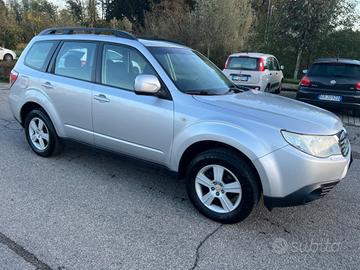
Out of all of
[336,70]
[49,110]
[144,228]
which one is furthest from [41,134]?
[336,70]

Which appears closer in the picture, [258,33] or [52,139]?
[52,139]

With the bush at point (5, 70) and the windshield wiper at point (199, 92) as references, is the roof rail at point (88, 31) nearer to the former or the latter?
the windshield wiper at point (199, 92)

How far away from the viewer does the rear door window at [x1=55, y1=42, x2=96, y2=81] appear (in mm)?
4195

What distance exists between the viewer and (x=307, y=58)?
1877 cm

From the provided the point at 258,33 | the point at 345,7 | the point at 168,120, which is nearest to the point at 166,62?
the point at 168,120

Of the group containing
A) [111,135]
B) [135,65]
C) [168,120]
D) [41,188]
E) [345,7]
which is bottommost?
[41,188]

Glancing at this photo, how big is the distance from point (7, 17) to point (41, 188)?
36.9m

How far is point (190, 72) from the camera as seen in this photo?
3.98 m

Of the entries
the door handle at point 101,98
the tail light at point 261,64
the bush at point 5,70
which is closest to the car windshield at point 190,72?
the door handle at point 101,98

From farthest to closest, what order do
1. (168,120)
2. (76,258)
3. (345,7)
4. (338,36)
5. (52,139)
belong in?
(338,36) → (345,7) → (52,139) → (168,120) → (76,258)

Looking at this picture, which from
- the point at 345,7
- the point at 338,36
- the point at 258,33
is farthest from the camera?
the point at 258,33

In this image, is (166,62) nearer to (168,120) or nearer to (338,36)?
(168,120)

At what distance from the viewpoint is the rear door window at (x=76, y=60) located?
4.20 m
